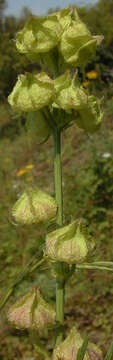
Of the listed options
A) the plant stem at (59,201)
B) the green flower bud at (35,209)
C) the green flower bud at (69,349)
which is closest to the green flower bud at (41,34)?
the plant stem at (59,201)

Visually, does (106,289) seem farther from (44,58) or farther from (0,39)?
(0,39)

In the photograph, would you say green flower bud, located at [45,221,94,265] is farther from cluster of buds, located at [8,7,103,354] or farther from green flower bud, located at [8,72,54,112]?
green flower bud, located at [8,72,54,112]

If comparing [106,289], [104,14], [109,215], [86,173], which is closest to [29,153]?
[86,173]

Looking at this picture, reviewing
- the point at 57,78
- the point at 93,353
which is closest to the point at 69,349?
the point at 93,353

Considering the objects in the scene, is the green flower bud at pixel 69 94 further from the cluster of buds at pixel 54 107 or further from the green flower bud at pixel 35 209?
the green flower bud at pixel 35 209

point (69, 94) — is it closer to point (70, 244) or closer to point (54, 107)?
point (54, 107)

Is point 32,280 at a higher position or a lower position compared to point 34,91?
lower

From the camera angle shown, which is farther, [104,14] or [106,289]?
[104,14]

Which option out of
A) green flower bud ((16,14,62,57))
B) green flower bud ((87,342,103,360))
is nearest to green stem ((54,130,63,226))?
green flower bud ((16,14,62,57))
